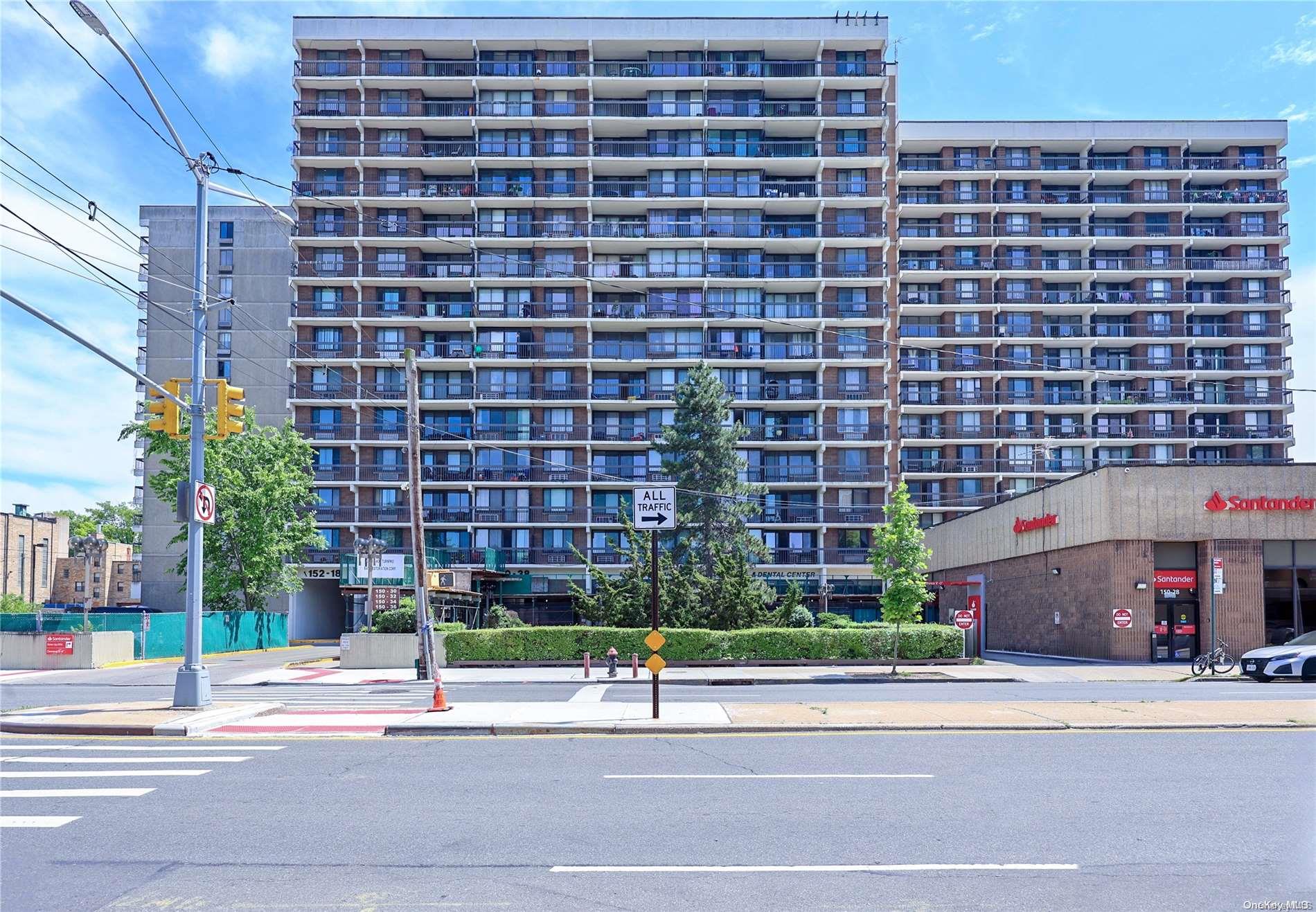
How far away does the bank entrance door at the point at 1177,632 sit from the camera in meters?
35.5

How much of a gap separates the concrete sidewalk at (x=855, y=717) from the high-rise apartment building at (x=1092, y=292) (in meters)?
49.6

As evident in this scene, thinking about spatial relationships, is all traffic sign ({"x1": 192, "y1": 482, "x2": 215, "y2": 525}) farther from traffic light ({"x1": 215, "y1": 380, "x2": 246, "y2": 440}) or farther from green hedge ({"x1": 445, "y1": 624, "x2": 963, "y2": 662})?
green hedge ({"x1": 445, "y1": 624, "x2": 963, "y2": 662})

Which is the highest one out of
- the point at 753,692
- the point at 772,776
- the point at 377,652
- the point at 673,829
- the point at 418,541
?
the point at 418,541

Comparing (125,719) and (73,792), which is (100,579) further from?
(73,792)

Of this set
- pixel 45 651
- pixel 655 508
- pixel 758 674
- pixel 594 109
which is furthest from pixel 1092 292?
pixel 45 651

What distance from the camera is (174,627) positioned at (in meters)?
43.6

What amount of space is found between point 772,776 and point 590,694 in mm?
12125

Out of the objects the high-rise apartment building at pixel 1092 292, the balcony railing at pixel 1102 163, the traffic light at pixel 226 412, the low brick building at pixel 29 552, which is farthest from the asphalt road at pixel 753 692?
the low brick building at pixel 29 552

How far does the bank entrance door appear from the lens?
117 ft

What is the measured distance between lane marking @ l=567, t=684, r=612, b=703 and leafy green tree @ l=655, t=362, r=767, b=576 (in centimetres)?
2340

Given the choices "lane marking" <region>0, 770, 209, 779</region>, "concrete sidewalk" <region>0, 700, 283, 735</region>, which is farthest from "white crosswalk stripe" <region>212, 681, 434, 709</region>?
"lane marking" <region>0, 770, 209, 779</region>

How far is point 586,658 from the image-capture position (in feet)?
95.9

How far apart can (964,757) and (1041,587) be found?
31.9m

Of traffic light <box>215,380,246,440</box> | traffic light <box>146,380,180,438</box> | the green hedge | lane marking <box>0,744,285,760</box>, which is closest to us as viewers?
lane marking <box>0,744,285,760</box>
